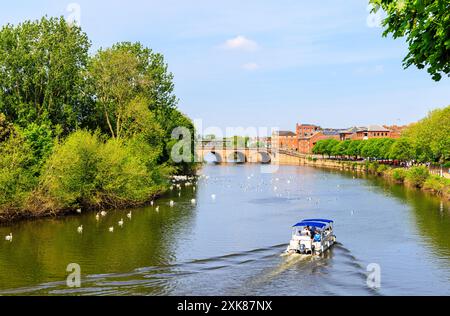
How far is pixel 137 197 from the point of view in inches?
2689

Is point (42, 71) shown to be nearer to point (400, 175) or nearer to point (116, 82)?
point (116, 82)

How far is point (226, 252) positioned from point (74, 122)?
152ft

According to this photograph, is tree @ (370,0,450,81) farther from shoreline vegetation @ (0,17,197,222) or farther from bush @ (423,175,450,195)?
bush @ (423,175,450,195)

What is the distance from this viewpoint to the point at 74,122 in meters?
79.4

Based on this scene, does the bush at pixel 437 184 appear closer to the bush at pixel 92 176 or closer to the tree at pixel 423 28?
the bush at pixel 92 176

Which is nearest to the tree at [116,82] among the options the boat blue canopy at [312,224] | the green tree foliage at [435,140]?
the boat blue canopy at [312,224]

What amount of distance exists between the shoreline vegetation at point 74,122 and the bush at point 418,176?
47.2 meters

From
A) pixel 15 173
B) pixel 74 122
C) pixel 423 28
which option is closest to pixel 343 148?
pixel 74 122

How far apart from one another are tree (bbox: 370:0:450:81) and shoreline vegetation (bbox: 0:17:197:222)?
45.7 metres

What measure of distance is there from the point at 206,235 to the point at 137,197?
21.3m

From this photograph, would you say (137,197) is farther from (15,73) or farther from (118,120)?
(15,73)

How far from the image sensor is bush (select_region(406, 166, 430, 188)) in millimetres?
94525
